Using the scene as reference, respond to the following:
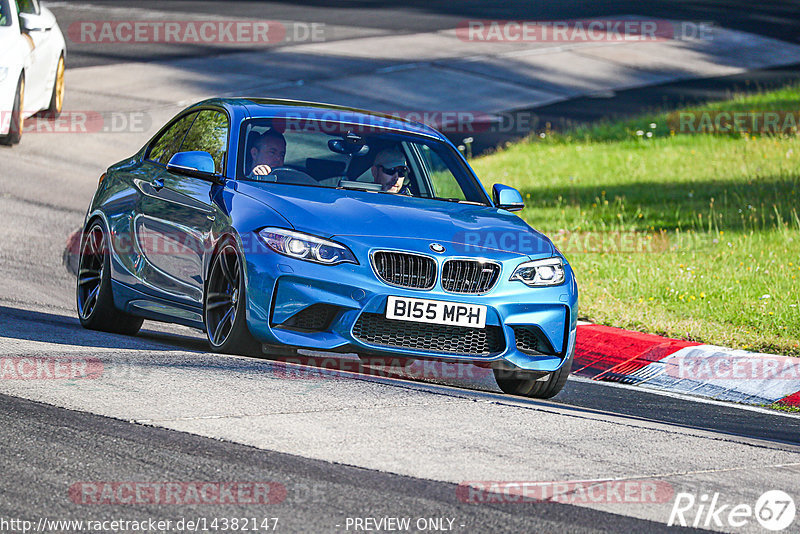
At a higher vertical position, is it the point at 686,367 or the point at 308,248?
the point at 308,248

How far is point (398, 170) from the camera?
8578 millimetres

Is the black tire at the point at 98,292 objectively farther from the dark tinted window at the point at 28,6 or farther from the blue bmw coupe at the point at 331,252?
the dark tinted window at the point at 28,6

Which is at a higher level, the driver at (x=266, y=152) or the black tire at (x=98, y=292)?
the driver at (x=266, y=152)

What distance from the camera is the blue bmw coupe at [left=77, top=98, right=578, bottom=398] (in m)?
7.02

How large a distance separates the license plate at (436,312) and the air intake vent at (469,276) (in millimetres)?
104

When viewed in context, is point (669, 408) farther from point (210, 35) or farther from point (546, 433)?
point (210, 35)

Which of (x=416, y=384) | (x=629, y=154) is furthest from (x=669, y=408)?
(x=629, y=154)

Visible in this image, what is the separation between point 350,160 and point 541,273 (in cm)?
165

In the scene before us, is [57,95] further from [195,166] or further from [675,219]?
[195,166]

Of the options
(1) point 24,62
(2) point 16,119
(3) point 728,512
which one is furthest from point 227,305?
(2) point 16,119

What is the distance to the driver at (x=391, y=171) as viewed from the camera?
8406 mm

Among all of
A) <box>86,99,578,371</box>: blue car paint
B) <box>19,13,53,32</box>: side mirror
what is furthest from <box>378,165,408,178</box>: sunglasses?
<box>19,13,53,32</box>: side mirror

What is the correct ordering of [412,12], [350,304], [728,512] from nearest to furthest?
[728,512], [350,304], [412,12]

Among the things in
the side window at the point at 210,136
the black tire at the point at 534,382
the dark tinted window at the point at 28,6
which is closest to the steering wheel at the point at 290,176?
the side window at the point at 210,136
